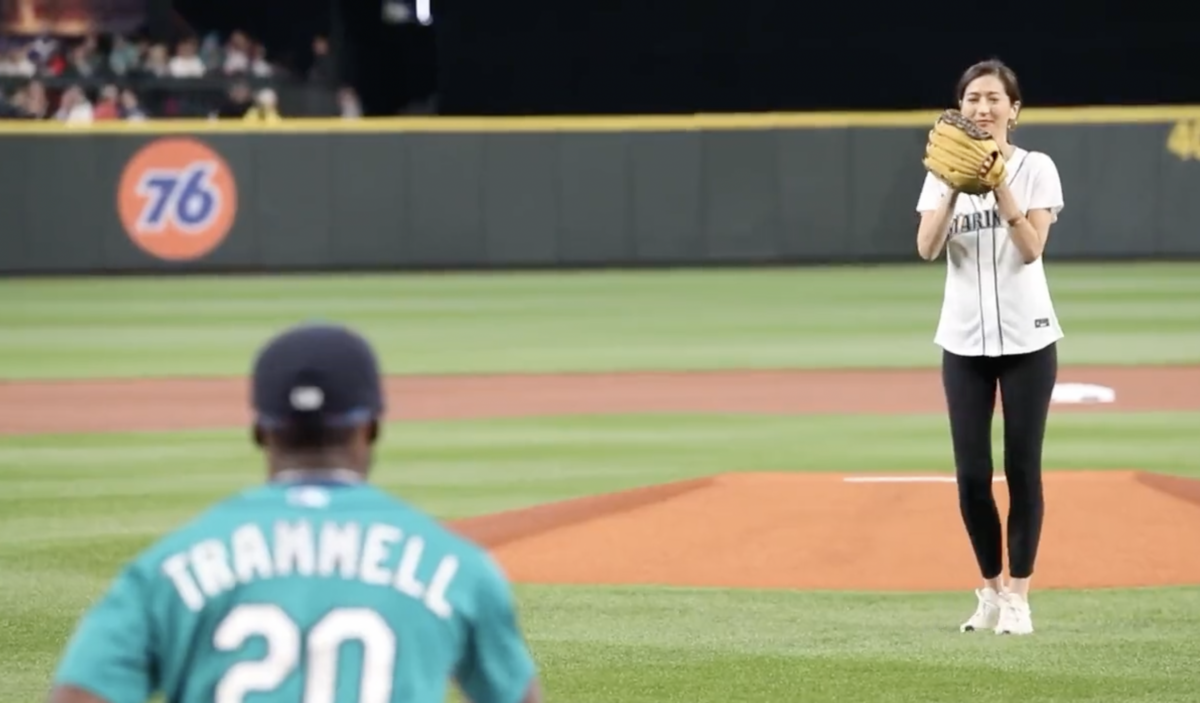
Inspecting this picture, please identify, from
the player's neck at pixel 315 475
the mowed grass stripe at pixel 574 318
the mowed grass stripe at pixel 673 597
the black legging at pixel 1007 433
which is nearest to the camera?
the player's neck at pixel 315 475

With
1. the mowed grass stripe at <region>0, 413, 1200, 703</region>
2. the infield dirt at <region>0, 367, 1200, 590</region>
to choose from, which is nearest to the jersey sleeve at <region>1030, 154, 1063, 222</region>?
the mowed grass stripe at <region>0, 413, 1200, 703</region>

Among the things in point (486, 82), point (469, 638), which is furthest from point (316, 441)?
point (486, 82)

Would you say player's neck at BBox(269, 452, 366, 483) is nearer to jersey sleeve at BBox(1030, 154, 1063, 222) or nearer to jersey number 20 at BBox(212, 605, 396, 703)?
jersey number 20 at BBox(212, 605, 396, 703)

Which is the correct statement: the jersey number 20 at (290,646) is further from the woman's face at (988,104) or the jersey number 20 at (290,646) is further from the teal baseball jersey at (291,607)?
the woman's face at (988,104)

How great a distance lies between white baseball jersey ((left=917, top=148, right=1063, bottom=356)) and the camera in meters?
7.11

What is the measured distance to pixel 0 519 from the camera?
1043cm

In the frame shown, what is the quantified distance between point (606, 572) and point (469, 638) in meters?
5.85

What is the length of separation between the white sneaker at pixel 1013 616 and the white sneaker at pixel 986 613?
0.04 meters

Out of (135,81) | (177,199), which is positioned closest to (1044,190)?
(177,199)

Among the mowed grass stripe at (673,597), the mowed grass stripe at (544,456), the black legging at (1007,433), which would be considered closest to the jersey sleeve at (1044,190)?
the black legging at (1007,433)

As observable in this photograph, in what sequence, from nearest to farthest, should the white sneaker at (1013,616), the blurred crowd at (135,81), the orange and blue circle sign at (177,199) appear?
the white sneaker at (1013,616) → the orange and blue circle sign at (177,199) → the blurred crowd at (135,81)

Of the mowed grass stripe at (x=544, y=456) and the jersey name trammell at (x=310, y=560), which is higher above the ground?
the jersey name trammell at (x=310, y=560)

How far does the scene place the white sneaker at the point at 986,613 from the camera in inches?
293

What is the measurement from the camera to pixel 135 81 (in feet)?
91.5
